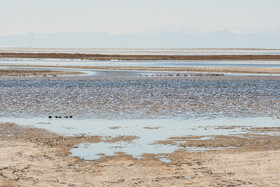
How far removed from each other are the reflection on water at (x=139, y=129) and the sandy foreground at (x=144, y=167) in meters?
0.75

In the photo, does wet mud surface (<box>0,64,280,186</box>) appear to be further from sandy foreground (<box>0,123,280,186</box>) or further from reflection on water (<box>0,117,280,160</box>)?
Answer: reflection on water (<box>0,117,280,160</box>)

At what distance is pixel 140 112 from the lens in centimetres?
2411

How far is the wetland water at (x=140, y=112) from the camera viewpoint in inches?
681

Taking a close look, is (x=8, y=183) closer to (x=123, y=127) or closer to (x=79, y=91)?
(x=123, y=127)

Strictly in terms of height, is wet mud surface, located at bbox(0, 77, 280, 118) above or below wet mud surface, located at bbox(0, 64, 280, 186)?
below

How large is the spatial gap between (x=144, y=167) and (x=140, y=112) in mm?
12143

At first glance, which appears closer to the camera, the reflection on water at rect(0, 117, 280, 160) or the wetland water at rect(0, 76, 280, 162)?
the reflection on water at rect(0, 117, 280, 160)

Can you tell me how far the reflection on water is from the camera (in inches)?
572

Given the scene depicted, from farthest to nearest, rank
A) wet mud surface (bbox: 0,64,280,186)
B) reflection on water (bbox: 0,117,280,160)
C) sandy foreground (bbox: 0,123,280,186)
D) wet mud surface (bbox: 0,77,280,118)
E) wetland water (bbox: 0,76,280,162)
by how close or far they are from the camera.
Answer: wet mud surface (bbox: 0,77,280,118) → wetland water (bbox: 0,76,280,162) → reflection on water (bbox: 0,117,280,160) → wet mud surface (bbox: 0,64,280,186) → sandy foreground (bbox: 0,123,280,186)

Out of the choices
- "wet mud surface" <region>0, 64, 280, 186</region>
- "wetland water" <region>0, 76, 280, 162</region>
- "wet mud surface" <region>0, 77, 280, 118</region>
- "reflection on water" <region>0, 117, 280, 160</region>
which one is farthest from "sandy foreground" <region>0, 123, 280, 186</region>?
"wet mud surface" <region>0, 77, 280, 118</region>

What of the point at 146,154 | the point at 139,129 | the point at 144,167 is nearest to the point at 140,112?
the point at 139,129

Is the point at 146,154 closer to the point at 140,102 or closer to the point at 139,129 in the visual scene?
the point at 139,129

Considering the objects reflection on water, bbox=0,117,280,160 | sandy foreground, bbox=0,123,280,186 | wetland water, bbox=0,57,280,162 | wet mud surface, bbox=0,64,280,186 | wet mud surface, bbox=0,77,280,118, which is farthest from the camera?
wet mud surface, bbox=0,77,280,118

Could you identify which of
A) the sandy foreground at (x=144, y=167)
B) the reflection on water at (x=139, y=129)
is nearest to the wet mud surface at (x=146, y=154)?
the sandy foreground at (x=144, y=167)
